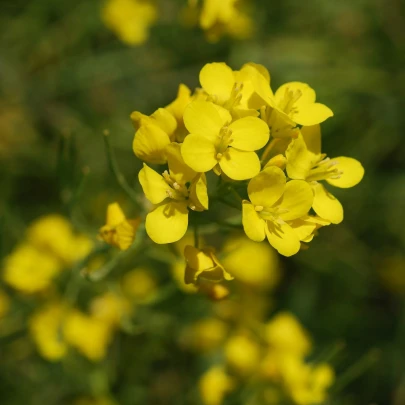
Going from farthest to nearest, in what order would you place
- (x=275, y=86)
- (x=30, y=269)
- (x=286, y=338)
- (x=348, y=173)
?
(x=275, y=86)
(x=286, y=338)
(x=30, y=269)
(x=348, y=173)

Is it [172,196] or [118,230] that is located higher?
[172,196]

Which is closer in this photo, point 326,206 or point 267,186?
point 267,186

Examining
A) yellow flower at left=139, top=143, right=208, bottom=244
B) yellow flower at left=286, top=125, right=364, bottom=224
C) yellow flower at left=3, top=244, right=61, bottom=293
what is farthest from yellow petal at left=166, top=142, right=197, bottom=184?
yellow flower at left=3, top=244, right=61, bottom=293

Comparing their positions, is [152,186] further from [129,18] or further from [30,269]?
[129,18]

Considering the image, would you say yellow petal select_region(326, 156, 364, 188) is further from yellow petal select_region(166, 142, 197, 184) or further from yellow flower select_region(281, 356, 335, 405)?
yellow flower select_region(281, 356, 335, 405)

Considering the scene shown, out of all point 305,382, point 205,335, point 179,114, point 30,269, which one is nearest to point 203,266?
point 179,114

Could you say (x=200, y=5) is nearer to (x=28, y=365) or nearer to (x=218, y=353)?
(x=218, y=353)

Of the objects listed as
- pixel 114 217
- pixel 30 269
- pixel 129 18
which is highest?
pixel 114 217
